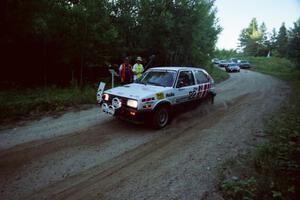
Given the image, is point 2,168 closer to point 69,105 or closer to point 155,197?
point 155,197

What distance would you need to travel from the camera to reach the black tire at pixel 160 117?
21.0 feet

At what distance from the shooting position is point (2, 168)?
4.15 meters

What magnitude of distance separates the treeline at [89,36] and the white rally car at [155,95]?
19.0 feet

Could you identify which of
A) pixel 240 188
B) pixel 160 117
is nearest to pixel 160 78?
pixel 160 117

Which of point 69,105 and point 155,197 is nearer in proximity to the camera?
point 155,197

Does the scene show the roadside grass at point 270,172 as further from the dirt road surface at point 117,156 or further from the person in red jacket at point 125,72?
the person in red jacket at point 125,72

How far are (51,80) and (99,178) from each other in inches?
502

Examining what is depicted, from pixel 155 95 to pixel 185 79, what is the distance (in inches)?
65.3

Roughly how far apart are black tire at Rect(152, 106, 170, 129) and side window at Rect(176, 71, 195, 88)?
935 millimetres

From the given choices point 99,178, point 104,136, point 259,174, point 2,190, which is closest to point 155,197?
point 99,178

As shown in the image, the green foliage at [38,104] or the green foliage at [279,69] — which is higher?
the green foliage at [279,69]

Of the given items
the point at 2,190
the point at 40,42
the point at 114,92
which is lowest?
the point at 2,190

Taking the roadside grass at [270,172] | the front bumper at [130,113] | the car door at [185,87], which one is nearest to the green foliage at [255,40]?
the car door at [185,87]

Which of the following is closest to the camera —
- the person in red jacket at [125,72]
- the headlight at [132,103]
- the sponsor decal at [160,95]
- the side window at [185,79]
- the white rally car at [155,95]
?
the headlight at [132,103]
